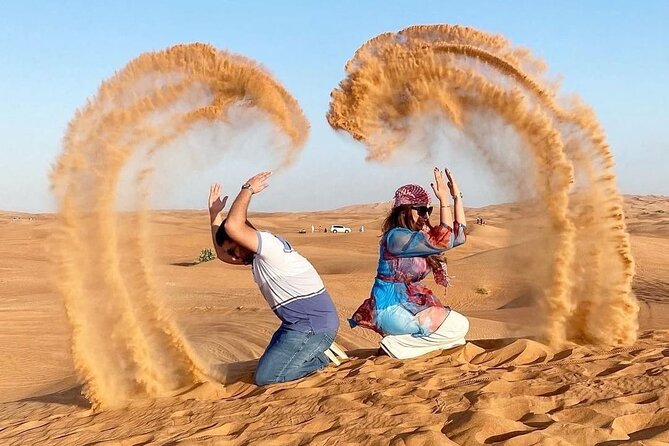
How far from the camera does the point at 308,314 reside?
5148 mm

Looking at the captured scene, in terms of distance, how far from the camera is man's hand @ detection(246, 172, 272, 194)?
497 cm

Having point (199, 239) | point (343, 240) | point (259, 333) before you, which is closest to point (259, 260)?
point (259, 333)

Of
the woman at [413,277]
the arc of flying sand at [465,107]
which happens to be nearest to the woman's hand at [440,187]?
the woman at [413,277]

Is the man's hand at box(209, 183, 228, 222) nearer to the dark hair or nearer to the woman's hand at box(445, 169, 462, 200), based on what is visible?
the dark hair

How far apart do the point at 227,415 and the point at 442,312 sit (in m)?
2.08

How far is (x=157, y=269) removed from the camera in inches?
228

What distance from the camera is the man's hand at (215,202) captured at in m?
5.41

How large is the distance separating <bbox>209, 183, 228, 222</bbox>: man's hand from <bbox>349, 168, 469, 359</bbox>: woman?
136 centimetres

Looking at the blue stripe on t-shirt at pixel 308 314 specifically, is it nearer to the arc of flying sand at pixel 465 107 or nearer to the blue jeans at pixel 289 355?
the blue jeans at pixel 289 355

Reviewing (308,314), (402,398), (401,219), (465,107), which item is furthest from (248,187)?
(465,107)

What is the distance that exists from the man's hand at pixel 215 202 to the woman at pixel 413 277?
136 centimetres

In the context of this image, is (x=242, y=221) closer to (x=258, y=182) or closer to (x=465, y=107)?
(x=258, y=182)

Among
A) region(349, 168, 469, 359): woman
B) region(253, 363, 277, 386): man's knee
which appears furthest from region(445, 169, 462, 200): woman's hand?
region(253, 363, 277, 386): man's knee

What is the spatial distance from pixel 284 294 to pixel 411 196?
128cm
